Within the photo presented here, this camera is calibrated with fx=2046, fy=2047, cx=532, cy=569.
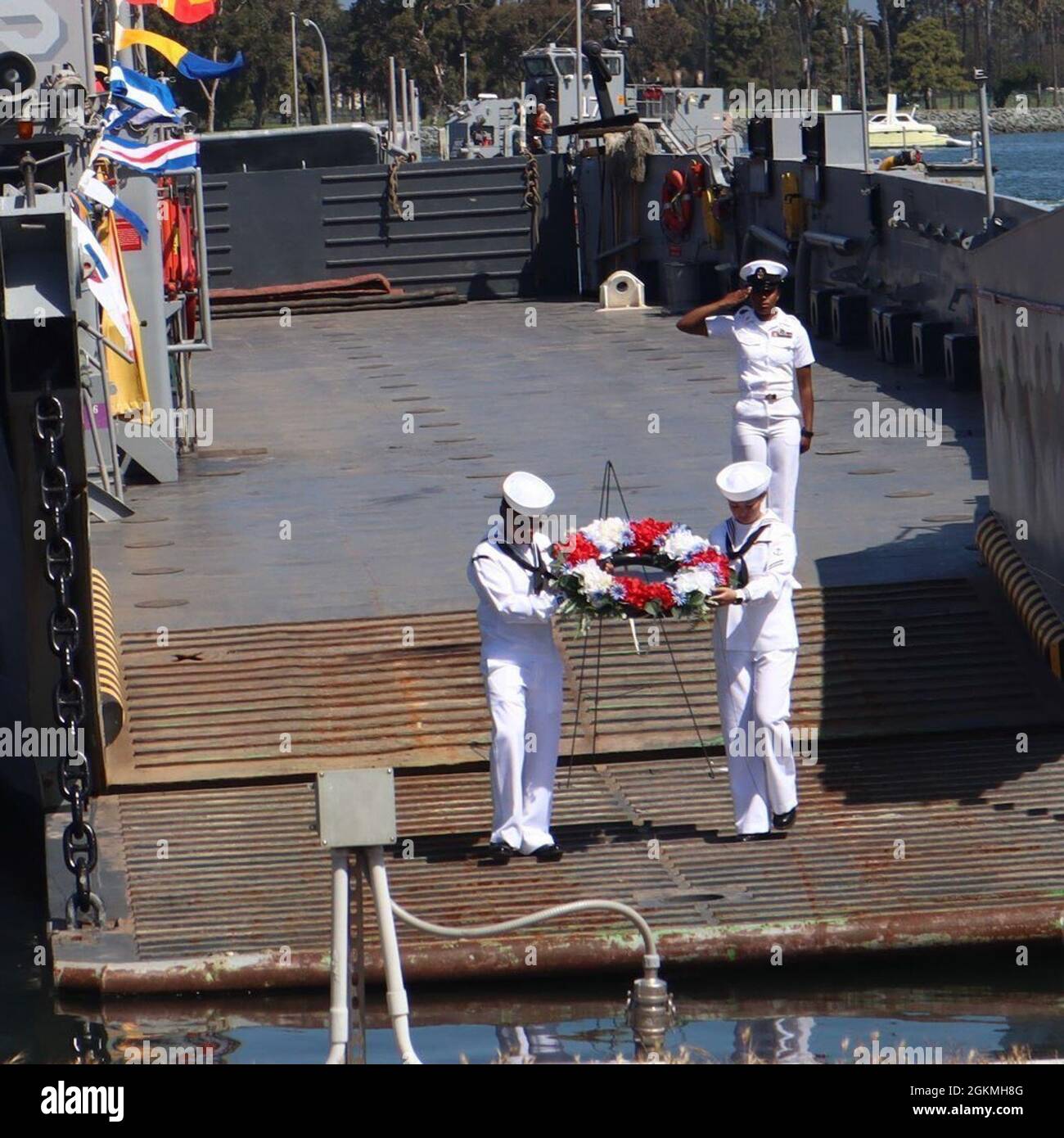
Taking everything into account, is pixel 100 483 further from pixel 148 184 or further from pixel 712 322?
pixel 712 322

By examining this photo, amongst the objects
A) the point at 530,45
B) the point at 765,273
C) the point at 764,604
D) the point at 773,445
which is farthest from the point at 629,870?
the point at 530,45

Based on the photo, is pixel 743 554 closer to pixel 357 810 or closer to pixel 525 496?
pixel 525 496

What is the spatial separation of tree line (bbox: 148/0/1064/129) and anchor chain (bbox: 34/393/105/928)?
71840 mm

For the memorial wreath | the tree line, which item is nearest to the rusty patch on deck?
the memorial wreath

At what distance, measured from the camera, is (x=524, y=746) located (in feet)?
29.5

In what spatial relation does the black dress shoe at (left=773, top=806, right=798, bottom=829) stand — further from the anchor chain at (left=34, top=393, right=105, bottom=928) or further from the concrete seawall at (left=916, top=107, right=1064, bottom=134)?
the concrete seawall at (left=916, top=107, right=1064, bottom=134)

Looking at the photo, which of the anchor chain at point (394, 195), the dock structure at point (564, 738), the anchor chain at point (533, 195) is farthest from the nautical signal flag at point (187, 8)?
the anchor chain at point (533, 195)

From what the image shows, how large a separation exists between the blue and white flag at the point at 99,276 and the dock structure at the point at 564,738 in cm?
163

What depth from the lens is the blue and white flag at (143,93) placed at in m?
14.7

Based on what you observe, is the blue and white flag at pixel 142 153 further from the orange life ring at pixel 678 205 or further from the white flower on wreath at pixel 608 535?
the orange life ring at pixel 678 205

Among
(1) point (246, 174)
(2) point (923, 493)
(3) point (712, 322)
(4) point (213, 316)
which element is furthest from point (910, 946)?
(1) point (246, 174)

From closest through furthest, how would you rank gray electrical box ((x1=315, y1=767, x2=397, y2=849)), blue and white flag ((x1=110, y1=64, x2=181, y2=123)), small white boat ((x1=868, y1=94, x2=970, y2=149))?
gray electrical box ((x1=315, y1=767, x2=397, y2=849)) → blue and white flag ((x1=110, y1=64, x2=181, y2=123)) → small white boat ((x1=868, y1=94, x2=970, y2=149))

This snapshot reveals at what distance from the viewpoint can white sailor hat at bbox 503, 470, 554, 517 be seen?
8922 millimetres
